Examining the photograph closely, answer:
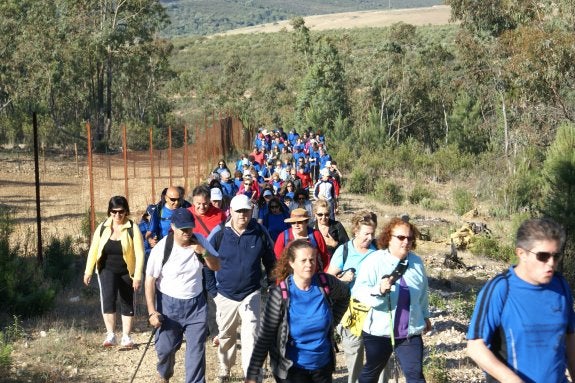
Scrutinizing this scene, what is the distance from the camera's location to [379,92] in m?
44.7

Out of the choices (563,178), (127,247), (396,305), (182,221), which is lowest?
(563,178)

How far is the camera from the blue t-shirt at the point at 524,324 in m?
3.92


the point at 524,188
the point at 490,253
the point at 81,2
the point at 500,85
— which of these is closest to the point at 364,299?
the point at 490,253

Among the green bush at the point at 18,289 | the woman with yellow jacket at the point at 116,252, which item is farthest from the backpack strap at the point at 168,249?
the green bush at the point at 18,289

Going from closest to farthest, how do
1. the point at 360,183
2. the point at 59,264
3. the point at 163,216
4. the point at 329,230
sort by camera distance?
the point at 329,230 → the point at 163,216 → the point at 59,264 → the point at 360,183

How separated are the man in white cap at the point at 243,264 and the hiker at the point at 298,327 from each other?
1883 mm

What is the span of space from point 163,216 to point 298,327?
4154 mm

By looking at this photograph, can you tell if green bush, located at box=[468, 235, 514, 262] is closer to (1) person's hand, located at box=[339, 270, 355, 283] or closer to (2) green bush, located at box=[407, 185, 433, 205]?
(2) green bush, located at box=[407, 185, 433, 205]

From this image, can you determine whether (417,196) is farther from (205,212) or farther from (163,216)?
(205,212)

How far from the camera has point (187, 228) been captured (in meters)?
6.46

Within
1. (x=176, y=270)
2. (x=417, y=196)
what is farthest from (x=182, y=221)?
(x=417, y=196)

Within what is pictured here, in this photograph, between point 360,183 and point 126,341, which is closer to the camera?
point 126,341

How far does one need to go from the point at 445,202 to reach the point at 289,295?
75.1 ft

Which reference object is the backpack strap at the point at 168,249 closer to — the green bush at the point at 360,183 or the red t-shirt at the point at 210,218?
the red t-shirt at the point at 210,218
